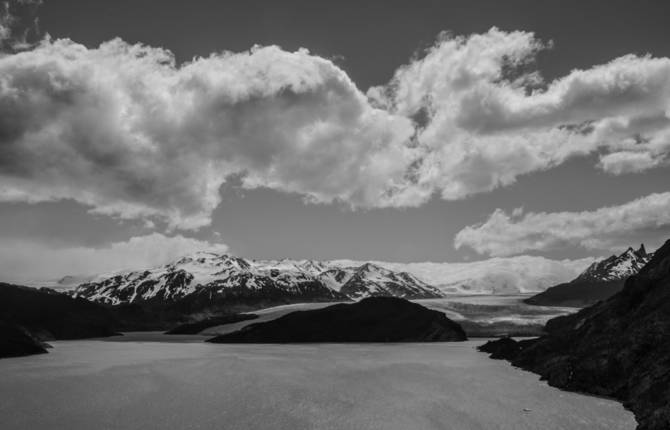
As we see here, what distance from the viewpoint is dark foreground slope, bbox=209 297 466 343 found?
10500 centimetres

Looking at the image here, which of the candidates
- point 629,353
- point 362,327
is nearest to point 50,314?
point 362,327

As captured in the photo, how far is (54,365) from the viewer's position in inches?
2039

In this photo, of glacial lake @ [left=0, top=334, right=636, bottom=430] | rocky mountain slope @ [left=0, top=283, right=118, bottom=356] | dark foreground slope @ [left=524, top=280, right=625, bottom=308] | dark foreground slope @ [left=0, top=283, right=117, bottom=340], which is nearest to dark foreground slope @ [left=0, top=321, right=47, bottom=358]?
glacial lake @ [left=0, top=334, right=636, bottom=430]

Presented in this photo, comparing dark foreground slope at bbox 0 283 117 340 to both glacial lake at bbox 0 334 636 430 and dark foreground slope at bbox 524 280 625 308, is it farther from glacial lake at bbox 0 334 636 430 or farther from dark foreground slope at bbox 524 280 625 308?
dark foreground slope at bbox 524 280 625 308

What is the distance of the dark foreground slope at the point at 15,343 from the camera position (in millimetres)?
61062

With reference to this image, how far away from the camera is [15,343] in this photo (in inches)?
2486

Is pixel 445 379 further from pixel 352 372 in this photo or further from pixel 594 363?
pixel 594 363

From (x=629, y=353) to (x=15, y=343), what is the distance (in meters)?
63.9

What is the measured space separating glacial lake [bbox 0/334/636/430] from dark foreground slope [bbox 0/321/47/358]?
46.9ft

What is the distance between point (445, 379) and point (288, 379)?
12012 millimetres

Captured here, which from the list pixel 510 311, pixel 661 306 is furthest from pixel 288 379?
pixel 510 311

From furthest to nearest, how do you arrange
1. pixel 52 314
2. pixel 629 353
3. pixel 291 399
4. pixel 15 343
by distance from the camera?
pixel 52 314
pixel 15 343
pixel 291 399
pixel 629 353

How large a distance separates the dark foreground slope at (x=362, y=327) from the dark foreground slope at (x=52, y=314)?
203 ft

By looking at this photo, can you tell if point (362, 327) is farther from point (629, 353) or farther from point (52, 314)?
point (52, 314)
